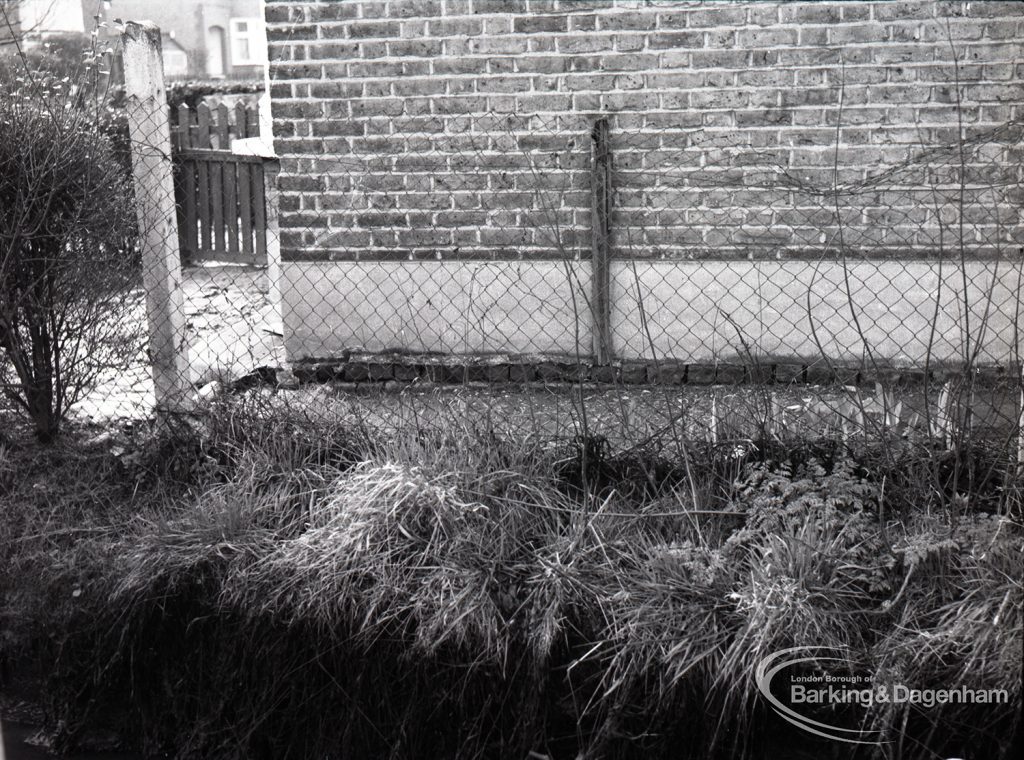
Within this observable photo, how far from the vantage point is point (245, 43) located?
27.1 meters

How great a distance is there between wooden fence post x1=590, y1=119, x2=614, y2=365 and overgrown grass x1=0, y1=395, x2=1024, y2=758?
1639 millimetres

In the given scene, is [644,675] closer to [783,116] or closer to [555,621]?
[555,621]

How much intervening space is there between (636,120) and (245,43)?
79.9 ft

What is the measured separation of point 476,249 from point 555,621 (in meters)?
2.69

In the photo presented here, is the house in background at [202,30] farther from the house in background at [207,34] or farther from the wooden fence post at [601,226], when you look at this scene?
the wooden fence post at [601,226]

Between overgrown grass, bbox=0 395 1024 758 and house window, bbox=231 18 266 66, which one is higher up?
house window, bbox=231 18 266 66

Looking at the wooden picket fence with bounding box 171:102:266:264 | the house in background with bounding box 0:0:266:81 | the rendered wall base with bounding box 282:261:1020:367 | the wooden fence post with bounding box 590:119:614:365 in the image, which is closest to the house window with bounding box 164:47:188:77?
the house in background with bounding box 0:0:266:81

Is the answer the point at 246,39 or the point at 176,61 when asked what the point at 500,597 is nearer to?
the point at 176,61

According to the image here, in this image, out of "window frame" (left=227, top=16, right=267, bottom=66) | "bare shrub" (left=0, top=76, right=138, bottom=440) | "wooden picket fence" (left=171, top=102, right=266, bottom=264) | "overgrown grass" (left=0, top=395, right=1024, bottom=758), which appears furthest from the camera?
"window frame" (left=227, top=16, right=267, bottom=66)

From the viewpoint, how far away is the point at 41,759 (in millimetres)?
3496

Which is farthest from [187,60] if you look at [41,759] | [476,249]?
[41,759]

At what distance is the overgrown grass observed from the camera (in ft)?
9.68

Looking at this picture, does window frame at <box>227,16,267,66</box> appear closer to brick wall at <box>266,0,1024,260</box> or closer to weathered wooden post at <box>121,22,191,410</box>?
brick wall at <box>266,0,1024,260</box>

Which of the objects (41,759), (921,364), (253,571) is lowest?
(41,759)
